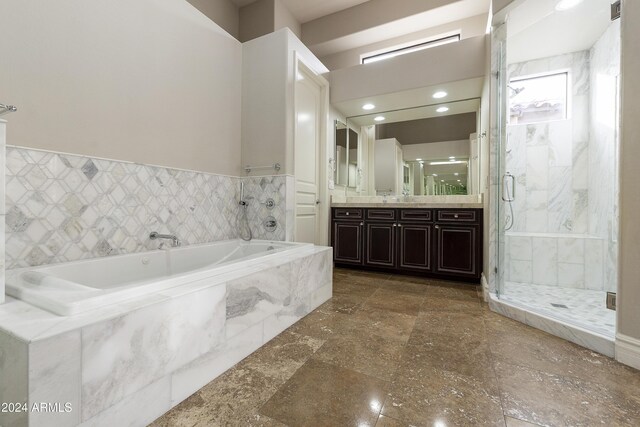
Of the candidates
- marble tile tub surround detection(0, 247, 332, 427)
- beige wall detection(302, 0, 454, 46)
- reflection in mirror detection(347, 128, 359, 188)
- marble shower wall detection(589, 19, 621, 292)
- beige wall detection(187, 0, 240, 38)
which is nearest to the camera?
marble tile tub surround detection(0, 247, 332, 427)

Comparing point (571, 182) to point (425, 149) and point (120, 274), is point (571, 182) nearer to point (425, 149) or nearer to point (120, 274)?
point (425, 149)

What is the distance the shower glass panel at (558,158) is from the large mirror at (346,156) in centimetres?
186

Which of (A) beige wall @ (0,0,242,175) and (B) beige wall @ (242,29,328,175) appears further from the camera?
(B) beige wall @ (242,29,328,175)

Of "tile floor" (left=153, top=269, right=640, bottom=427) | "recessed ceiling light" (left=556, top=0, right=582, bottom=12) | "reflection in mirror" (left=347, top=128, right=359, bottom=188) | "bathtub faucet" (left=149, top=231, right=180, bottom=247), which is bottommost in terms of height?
"tile floor" (left=153, top=269, right=640, bottom=427)

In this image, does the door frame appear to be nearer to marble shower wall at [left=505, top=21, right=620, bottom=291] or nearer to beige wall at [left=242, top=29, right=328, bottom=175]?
beige wall at [left=242, top=29, right=328, bottom=175]

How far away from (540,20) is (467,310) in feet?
8.18

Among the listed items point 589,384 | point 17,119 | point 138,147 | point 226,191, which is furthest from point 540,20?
point 17,119

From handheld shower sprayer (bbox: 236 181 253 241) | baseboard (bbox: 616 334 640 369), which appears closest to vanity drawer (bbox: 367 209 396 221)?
handheld shower sprayer (bbox: 236 181 253 241)

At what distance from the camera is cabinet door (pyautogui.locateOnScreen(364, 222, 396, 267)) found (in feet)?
10.8

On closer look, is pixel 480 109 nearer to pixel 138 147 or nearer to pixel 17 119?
pixel 138 147

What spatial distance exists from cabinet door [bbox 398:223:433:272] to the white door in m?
1.02

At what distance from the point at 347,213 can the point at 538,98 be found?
2454 millimetres

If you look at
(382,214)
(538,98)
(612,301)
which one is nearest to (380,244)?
(382,214)

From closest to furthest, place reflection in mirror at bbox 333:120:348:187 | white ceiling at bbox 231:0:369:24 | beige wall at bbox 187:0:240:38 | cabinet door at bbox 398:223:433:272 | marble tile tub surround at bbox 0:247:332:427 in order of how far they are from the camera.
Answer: marble tile tub surround at bbox 0:247:332:427 < cabinet door at bbox 398:223:433:272 < beige wall at bbox 187:0:240:38 < white ceiling at bbox 231:0:369:24 < reflection in mirror at bbox 333:120:348:187
